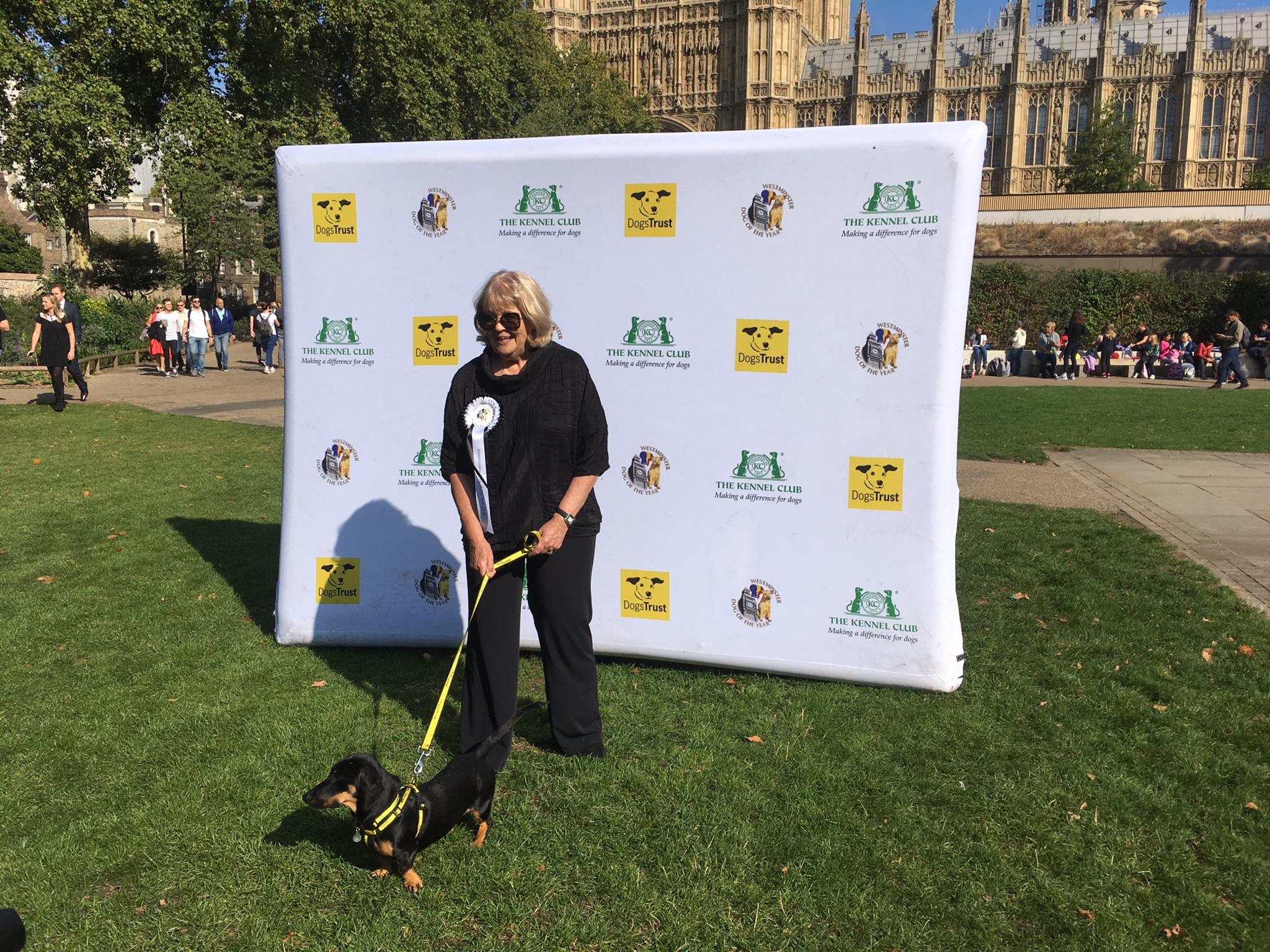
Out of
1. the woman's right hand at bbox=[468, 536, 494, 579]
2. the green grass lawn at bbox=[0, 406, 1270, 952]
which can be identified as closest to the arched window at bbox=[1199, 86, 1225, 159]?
the green grass lawn at bbox=[0, 406, 1270, 952]

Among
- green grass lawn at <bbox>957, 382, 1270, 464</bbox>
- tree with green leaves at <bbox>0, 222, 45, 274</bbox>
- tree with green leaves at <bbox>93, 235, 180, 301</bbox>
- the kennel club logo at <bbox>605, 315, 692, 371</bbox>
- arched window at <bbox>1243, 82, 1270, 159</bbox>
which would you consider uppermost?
arched window at <bbox>1243, 82, 1270, 159</bbox>

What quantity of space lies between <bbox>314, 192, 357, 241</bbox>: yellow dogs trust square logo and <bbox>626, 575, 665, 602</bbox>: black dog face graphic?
88.5 inches

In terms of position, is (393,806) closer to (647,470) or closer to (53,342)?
(647,470)

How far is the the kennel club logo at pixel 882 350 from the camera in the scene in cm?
421

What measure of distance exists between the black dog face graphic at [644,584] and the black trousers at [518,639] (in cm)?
99

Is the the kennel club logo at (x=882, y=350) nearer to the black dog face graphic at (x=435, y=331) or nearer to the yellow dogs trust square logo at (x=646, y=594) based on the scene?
the yellow dogs trust square logo at (x=646, y=594)

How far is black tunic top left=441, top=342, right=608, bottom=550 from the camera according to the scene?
3383 millimetres

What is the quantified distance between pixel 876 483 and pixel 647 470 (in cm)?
111

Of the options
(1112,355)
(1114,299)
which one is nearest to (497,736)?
(1112,355)

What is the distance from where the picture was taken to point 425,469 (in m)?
4.86

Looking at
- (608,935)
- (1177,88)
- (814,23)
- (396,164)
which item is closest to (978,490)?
(396,164)

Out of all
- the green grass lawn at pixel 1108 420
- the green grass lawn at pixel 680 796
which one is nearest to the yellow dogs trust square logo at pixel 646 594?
the green grass lawn at pixel 680 796

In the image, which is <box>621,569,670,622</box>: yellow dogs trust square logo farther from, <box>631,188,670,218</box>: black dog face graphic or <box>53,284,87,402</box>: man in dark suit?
<box>53,284,87,402</box>: man in dark suit

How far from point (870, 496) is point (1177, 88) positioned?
266 ft
